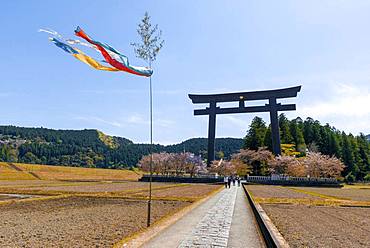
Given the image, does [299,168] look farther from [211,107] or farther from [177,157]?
[177,157]

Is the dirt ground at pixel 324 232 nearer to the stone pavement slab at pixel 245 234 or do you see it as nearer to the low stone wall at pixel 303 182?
the stone pavement slab at pixel 245 234

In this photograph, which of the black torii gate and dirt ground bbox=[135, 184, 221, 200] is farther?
the black torii gate

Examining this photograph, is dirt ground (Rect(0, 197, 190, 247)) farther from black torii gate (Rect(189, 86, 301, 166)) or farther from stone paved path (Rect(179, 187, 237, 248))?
black torii gate (Rect(189, 86, 301, 166))

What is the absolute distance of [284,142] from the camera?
292 feet

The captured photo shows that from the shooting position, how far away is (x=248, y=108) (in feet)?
192

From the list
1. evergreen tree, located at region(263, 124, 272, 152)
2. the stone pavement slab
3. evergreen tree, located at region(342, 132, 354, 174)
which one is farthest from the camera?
evergreen tree, located at region(263, 124, 272, 152)

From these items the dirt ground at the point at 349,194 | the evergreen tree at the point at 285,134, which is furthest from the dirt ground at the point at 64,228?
the evergreen tree at the point at 285,134

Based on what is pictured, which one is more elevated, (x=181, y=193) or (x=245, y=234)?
(x=245, y=234)

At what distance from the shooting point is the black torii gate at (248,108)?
5559 cm

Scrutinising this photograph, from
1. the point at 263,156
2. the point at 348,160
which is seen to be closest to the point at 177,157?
the point at 263,156

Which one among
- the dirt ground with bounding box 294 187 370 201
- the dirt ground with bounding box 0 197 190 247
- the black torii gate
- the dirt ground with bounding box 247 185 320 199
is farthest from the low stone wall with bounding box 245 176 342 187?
the dirt ground with bounding box 0 197 190 247

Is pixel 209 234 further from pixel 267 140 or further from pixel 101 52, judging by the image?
pixel 267 140

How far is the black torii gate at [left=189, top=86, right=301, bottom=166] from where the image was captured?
55.6 metres

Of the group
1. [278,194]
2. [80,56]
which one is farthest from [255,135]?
[80,56]
